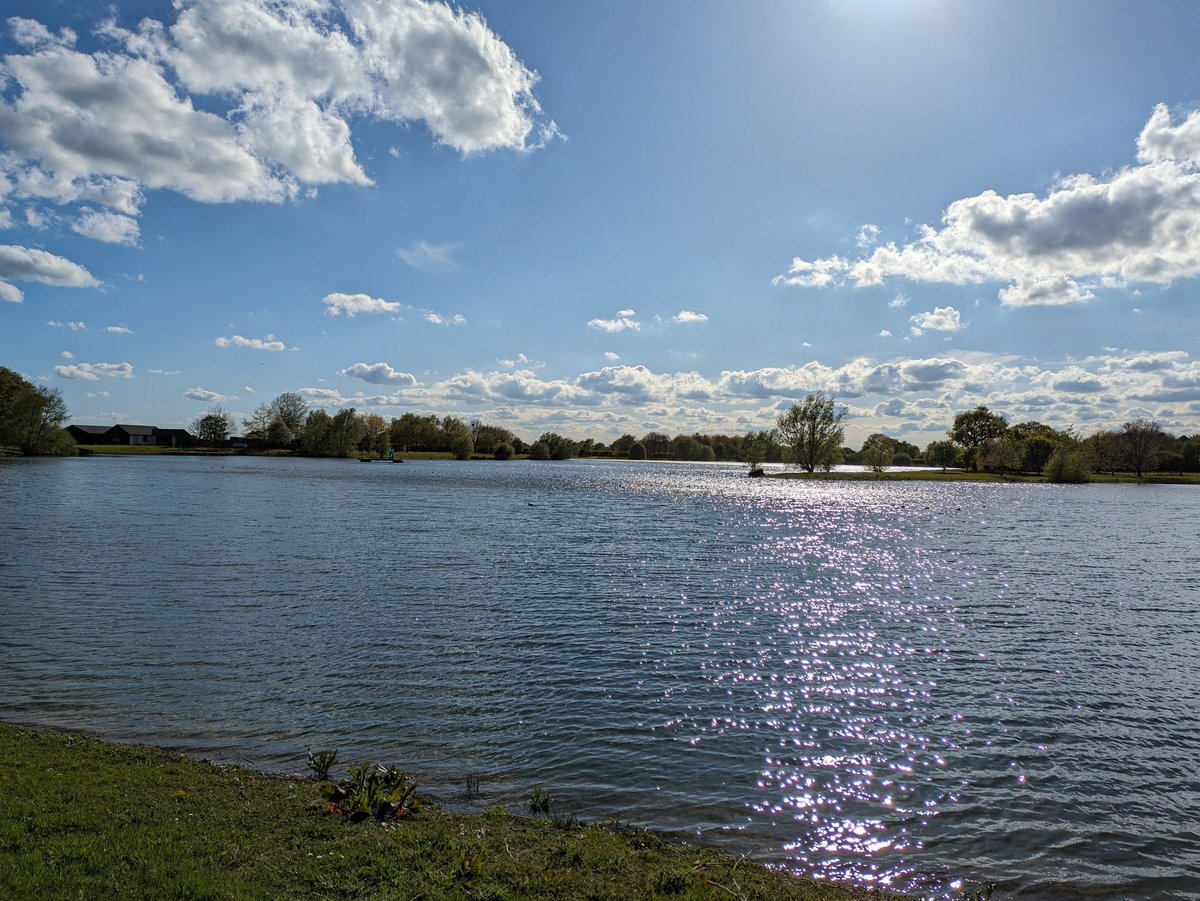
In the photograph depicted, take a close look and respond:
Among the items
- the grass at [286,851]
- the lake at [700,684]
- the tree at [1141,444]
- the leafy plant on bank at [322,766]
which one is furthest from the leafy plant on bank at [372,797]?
the tree at [1141,444]

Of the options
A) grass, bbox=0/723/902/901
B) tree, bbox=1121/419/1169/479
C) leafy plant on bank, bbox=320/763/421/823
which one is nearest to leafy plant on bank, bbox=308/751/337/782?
grass, bbox=0/723/902/901

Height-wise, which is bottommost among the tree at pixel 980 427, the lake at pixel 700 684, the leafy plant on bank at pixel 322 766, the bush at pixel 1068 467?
the lake at pixel 700 684

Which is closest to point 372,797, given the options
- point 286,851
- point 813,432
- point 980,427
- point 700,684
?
point 286,851

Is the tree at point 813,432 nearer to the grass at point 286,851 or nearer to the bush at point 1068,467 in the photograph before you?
the bush at point 1068,467

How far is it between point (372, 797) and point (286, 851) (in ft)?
4.72

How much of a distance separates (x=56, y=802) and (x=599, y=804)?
6705mm

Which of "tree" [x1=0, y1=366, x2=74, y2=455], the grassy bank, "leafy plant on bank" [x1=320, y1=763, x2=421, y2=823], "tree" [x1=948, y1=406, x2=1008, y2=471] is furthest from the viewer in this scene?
"tree" [x1=948, y1=406, x2=1008, y2=471]

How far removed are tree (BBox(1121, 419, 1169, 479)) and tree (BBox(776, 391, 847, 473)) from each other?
227ft

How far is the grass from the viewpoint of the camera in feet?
20.2

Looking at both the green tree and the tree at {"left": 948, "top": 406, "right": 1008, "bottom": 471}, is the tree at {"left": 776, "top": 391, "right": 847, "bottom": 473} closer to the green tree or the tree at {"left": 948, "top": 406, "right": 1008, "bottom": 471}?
the tree at {"left": 948, "top": 406, "right": 1008, "bottom": 471}

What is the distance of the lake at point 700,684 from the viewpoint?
945cm

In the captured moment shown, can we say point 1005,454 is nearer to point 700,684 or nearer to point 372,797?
point 700,684

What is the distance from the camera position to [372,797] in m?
8.32

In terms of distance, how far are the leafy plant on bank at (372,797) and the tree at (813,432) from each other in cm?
13870
